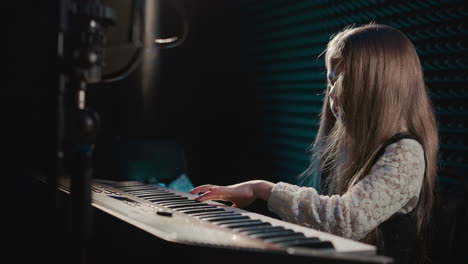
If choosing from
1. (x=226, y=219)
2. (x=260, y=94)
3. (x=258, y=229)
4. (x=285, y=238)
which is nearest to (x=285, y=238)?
(x=285, y=238)

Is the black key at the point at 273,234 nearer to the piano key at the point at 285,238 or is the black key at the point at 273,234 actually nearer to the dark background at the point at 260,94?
the piano key at the point at 285,238

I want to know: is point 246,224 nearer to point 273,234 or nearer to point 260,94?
point 273,234

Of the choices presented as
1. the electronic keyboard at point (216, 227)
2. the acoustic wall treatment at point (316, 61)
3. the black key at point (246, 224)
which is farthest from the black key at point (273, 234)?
the acoustic wall treatment at point (316, 61)

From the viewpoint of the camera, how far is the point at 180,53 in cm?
432

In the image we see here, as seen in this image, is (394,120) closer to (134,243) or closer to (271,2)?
(134,243)

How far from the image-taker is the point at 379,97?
1831mm

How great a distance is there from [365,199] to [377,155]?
0.24 meters

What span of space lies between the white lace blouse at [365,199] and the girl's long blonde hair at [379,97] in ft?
0.35

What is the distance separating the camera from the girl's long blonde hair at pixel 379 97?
5.96ft

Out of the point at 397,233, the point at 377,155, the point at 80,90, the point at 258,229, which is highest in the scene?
the point at 80,90

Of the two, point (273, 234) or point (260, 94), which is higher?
point (260, 94)

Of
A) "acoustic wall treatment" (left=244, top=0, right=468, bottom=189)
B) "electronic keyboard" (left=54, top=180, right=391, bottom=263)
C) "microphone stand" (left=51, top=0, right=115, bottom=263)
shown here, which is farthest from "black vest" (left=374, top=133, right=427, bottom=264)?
"microphone stand" (left=51, top=0, right=115, bottom=263)

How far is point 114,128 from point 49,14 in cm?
314

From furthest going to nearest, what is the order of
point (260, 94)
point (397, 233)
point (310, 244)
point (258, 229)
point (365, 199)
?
1. point (260, 94)
2. point (397, 233)
3. point (365, 199)
4. point (258, 229)
5. point (310, 244)
